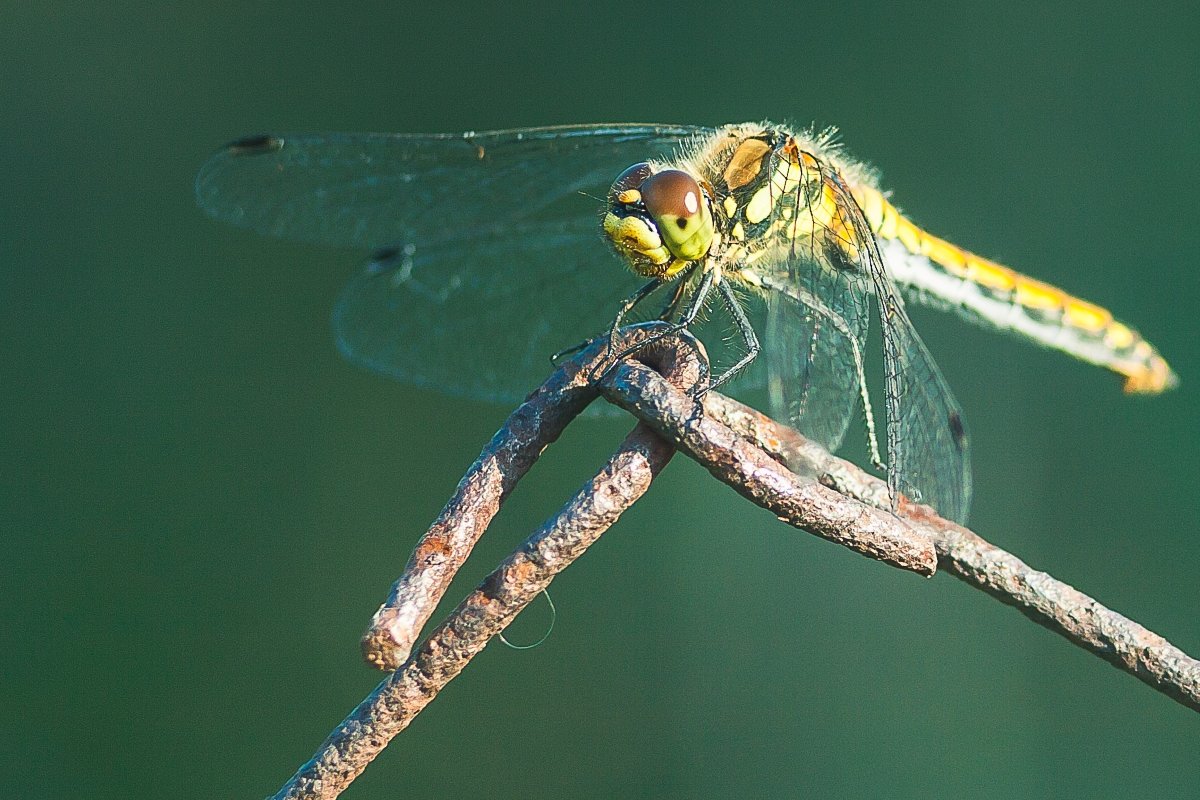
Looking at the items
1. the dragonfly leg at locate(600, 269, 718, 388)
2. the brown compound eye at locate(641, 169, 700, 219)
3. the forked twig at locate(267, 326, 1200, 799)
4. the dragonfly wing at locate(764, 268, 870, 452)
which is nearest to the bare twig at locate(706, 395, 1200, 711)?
the forked twig at locate(267, 326, 1200, 799)

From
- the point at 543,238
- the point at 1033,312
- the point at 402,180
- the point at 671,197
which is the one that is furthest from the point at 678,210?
the point at 1033,312

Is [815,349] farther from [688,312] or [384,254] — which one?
[384,254]

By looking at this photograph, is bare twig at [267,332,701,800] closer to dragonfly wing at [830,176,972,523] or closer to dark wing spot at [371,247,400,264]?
dragonfly wing at [830,176,972,523]

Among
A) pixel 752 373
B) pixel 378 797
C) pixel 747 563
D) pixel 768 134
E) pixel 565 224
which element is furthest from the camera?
pixel 747 563

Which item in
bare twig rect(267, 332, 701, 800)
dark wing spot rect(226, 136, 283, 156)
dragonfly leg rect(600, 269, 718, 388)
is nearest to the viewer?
bare twig rect(267, 332, 701, 800)

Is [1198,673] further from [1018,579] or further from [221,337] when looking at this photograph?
[221,337]

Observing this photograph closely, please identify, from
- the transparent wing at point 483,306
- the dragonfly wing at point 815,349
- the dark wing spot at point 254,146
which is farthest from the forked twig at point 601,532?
the dark wing spot at point 254,146

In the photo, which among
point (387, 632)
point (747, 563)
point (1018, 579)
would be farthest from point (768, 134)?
point (747, 563)
